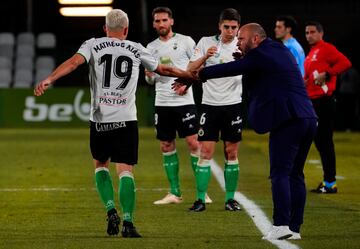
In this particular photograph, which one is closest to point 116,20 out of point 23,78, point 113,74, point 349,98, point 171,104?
point 113,74

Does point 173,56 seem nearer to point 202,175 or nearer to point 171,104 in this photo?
point 171,104

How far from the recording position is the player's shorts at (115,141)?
10.1 metres

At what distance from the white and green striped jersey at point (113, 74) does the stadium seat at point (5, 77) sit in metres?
23.0

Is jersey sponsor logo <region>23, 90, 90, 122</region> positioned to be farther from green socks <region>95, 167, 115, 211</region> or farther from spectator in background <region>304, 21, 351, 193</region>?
green socks <region>95, 167, 115, 211</region>

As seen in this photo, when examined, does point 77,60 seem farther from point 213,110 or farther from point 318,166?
point 318,166

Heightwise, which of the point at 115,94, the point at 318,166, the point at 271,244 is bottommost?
the point at 318,166

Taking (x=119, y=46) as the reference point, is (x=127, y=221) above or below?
below

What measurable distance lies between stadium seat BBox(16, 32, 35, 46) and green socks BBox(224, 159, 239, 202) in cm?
2254

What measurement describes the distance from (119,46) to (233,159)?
3063 mm

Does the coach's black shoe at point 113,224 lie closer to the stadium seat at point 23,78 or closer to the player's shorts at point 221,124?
the player's shorts at point 221,124

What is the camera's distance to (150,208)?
1230 centimetres

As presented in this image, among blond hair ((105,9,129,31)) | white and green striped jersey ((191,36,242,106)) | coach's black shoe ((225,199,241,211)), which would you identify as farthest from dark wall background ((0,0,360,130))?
blond hair ((105,9,129,31))

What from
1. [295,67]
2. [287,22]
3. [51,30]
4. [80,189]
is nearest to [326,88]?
[287,22]

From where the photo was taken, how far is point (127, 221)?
388 inches
